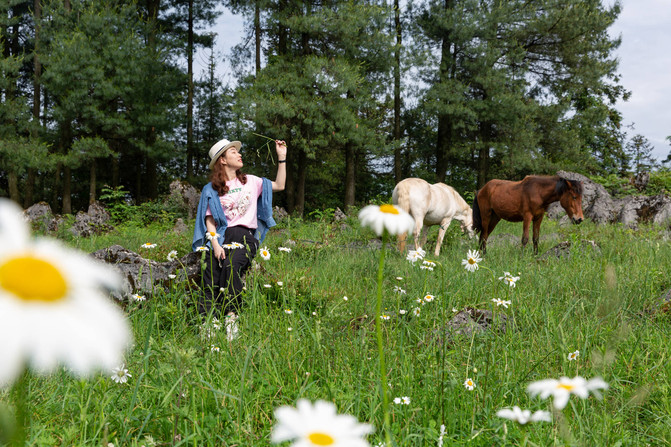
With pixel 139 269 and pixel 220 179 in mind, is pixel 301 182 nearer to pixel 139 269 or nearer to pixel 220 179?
pixel 220 179

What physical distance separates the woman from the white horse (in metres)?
2.94

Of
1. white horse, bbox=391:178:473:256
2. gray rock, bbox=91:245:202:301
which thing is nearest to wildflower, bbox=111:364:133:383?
gray rock, bbox=91:245:202:301

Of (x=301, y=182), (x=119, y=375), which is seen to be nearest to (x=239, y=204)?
(x=119, y=375)

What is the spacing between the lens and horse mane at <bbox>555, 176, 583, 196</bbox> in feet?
22.2

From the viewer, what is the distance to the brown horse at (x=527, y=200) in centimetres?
686

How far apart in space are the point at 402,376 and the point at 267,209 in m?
3.09

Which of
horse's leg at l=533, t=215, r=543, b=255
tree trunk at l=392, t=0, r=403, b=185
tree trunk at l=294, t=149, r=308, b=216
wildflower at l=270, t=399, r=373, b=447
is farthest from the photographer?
tree trunk at l=392, t=0, r=403, b=185

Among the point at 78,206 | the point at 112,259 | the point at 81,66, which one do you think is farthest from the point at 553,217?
the point at 78,206

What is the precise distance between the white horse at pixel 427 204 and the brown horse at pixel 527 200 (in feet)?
1.62

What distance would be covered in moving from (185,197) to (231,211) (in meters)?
11.6

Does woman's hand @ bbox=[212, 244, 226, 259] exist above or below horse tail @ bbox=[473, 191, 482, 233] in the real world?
below

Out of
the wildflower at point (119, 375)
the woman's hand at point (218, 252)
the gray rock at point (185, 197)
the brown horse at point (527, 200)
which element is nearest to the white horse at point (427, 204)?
the brown horse at point (527, 200)

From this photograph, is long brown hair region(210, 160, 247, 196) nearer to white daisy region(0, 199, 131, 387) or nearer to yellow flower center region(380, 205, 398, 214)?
yellow flower center region(380, 205, 398, 214)

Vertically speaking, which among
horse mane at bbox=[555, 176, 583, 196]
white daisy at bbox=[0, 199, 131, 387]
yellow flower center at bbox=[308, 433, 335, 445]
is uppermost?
horse mane at bbox=[555, 176, 583, 196]
